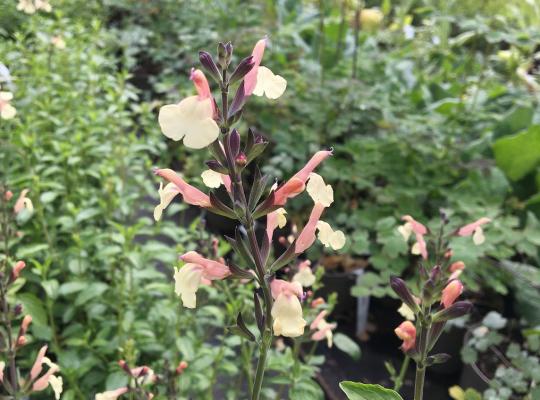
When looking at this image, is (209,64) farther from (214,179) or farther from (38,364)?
(38,364)

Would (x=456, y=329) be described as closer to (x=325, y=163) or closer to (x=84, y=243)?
(x=325, y=163)

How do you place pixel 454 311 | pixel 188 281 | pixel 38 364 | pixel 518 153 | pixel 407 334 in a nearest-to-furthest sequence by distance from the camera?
1. pixel 188 281
2. pixel 454 311
3. pixel 407 334
4. pixel 38 364
5. pixel 518 153

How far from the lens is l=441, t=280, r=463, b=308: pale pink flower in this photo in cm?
90

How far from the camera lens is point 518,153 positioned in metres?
2.71

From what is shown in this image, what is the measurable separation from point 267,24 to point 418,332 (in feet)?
10.9

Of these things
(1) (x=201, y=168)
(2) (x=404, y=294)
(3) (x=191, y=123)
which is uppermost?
(3) (x=191, y=123)

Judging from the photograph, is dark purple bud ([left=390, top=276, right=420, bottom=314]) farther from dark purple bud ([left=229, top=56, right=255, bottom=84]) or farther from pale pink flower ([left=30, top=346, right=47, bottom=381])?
pale pink flower ([left=30, top=346, right=47, bottom=381])

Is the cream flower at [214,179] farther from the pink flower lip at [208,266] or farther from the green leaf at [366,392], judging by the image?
the green leaf at [366,392]

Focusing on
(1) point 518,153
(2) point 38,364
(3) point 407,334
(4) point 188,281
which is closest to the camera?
(4) point 188,281

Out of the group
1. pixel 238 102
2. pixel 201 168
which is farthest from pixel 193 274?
pixel 201 168

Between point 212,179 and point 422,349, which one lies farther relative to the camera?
point 422,349

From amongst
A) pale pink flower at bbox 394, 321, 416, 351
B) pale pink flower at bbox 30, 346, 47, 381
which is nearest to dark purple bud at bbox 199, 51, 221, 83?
pale pink flower at bbox 394, 321, 416, 351

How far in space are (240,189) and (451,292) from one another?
43 centimetres

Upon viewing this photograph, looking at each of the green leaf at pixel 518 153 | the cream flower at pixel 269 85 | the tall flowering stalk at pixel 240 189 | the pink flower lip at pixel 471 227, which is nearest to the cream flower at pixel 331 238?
the tall flowering stalk at pixel 240 189
